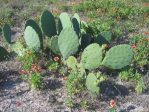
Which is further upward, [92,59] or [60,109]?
[92,59]

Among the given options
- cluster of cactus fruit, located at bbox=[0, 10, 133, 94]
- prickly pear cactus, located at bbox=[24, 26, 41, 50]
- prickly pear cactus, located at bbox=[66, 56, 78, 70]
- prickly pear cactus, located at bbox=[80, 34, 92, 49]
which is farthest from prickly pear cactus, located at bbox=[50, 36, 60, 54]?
prickly pear cactus, located at bbox=[80, 34, 92, 49]

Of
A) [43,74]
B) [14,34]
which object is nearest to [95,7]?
[14,34]

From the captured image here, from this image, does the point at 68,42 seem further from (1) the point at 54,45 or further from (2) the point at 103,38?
(2) the point at 103,38

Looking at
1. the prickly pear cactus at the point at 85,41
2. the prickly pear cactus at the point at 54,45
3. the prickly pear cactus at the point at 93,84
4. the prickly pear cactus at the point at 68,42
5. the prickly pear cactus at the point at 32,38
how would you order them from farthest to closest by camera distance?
the prickly pear cactus at the point at 85,41
the prickly pear cactus at the point at 32,38
the prickly pear cactus at the point at 54,45
the prickly pear cactus at the point at 68,42
the prickly pear cactus at the point at 93,84

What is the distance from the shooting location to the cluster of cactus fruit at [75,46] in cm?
850

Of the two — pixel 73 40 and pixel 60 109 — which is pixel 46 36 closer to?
pixel 73 40

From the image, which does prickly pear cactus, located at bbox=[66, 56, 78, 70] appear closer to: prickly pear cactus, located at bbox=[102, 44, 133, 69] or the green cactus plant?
prickly pear cactus, located at bbox=[102, 44, 133, 69]

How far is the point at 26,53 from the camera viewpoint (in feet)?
30.7

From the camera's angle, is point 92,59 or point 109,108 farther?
point 92,59

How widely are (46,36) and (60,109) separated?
257 centimetres

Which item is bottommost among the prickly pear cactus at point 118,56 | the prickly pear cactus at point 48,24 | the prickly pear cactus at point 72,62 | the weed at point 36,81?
the weed at point 36,81

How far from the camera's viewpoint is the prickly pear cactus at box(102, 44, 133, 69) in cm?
853

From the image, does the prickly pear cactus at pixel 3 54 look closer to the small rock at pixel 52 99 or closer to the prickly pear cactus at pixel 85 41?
the prickly pear cactus at pixel 85 41

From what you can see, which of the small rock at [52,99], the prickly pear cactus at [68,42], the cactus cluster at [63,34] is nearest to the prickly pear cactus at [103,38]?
the cactus cluster at [63,34]
